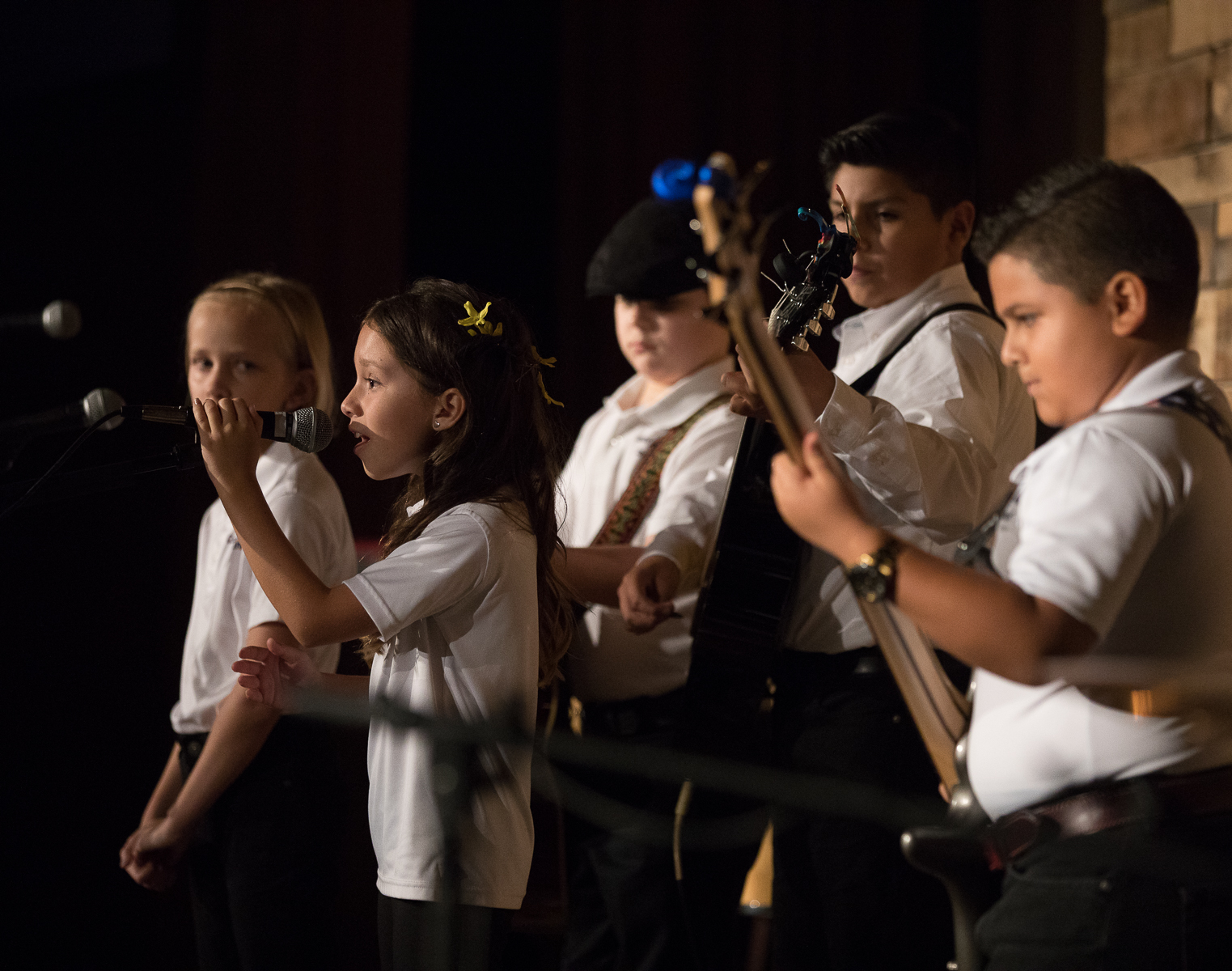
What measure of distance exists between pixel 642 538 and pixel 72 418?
105 cm

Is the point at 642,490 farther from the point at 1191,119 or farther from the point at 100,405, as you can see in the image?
the point at 1191,119

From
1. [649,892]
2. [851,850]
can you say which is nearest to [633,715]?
[649,892]

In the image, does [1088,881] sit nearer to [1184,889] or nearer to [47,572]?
[1184,889]

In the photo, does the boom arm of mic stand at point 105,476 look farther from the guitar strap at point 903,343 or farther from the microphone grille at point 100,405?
the guitar strap at point 903,343

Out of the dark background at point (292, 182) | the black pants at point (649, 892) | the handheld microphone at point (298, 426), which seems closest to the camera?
the handheld microphone at point (298, 426)

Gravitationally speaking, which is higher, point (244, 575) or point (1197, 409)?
point (1197, 409)

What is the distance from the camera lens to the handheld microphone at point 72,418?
1.65 m

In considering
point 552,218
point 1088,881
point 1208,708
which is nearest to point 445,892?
point 1088,881

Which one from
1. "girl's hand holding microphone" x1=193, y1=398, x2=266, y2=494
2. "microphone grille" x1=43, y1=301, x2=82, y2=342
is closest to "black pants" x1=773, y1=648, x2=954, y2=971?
"girl's hand holding microphone" x1=193, y1=398, x2=266, y2=494

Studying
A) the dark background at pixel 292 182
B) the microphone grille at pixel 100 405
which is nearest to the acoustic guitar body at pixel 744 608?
the microphone grille at pixel 100 405

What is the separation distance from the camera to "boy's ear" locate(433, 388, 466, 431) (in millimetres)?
1696

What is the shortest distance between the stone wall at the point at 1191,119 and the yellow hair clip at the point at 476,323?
1.44 m

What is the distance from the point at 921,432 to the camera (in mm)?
1723

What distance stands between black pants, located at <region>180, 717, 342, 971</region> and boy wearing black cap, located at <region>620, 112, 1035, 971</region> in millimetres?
568
